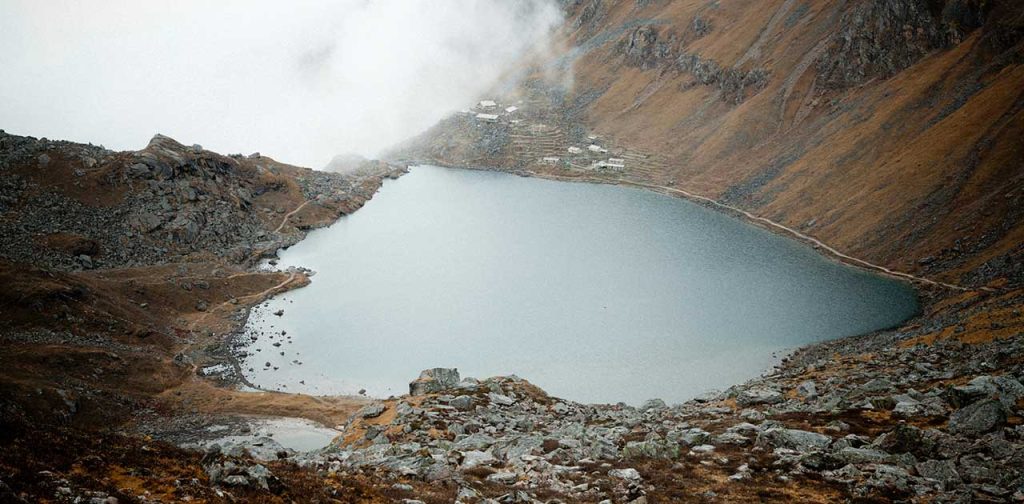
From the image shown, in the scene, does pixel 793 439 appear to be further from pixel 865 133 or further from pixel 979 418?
pixel 865 133

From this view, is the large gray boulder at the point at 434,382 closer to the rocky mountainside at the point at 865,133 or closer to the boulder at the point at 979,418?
the boulder at the point at 979,418

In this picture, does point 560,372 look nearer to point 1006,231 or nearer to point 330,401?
point 330,401

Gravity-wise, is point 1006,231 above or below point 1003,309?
above

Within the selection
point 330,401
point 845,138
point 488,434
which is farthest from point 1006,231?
point 330,401

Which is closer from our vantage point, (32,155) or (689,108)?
(32,155)

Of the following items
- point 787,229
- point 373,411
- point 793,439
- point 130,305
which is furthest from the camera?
point 787,229

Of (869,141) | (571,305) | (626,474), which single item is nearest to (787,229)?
(869,141)

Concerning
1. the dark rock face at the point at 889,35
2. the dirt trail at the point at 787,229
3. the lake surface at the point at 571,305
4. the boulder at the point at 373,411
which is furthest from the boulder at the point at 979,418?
the dark rock face at the point at 889,35
